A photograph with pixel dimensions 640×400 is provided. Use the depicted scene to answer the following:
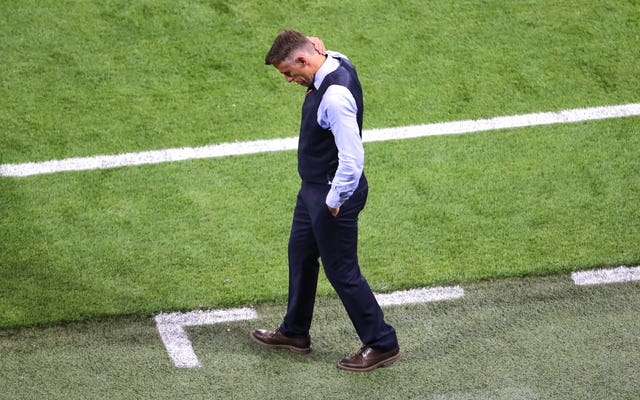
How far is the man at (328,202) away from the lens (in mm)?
5164

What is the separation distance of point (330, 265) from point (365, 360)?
64cm

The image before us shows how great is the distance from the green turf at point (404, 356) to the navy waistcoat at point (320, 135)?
1.20 metres

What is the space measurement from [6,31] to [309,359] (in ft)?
→ 15.2

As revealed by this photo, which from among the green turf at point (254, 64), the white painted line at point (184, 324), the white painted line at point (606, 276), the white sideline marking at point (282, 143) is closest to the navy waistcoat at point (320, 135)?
the white painted line at point (184, 324)

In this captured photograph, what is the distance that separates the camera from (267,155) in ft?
25.7

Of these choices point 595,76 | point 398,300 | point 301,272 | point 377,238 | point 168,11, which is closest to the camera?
point 301,272

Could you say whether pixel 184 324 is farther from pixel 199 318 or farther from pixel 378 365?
pixel 378 365

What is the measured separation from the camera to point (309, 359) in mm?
6016

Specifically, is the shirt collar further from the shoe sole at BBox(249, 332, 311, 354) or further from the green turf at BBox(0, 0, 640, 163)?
the green turf at BBox(0, 0, 640, 163)

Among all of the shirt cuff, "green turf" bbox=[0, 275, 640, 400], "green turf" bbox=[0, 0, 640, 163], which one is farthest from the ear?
"green turf" bbox=[0, 0, 640, 163]

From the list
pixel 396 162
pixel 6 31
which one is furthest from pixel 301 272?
pixel 6 31

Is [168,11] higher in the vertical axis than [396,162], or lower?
higher

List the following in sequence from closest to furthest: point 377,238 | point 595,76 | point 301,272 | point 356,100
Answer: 1. point 356,100
2. point 301,272
3. point 377,238
4. point 595,76

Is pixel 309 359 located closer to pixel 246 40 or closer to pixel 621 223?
pixel 621 223
